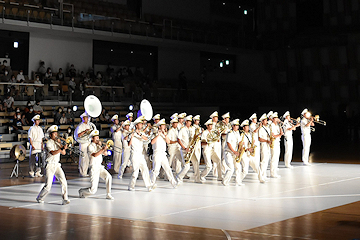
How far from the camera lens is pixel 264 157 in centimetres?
1387

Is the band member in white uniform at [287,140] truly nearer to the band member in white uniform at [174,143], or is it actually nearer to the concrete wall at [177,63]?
the band member in white uniform at [174,143]

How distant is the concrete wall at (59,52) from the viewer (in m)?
26.3

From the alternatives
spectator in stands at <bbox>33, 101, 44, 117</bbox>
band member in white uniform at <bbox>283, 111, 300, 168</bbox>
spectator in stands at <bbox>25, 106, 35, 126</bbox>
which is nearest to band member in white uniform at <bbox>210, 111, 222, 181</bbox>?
band member in white uniform at <bbox>283, 111, 300, 168</bbox>

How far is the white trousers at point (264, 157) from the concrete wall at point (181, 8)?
19.5 metres

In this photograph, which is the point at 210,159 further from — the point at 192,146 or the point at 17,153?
the point at 17,153

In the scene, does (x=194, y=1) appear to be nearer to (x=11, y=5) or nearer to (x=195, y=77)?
(x=195, y=77)

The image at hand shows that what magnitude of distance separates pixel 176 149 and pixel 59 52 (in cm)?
1597

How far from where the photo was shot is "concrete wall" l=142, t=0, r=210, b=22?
105 feet

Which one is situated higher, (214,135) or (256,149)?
(214,135)

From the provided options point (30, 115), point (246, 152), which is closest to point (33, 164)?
point (30, 115)

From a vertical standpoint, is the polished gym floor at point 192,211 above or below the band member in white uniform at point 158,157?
below

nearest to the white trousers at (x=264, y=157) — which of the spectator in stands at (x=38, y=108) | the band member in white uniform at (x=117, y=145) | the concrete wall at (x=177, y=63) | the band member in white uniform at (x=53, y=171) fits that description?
the band member in white uniform at (x=117, y=145)

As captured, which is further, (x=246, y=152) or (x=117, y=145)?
(x=117, y=145)

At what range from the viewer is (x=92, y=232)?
774cm
